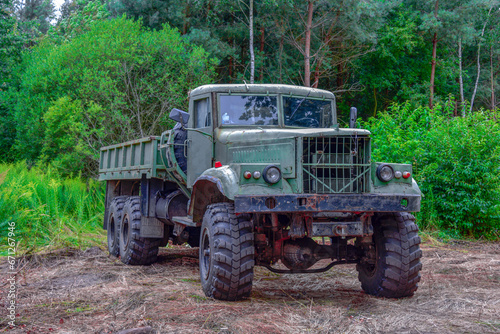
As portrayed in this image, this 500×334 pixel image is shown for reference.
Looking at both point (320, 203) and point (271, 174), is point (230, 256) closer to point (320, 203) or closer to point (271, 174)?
point (271, 174)

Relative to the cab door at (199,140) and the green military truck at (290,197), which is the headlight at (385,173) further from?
the cab door at (199,140)

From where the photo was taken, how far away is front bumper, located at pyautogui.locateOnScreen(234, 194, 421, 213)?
18.4ft

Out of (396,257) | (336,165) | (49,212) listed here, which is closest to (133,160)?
(49,212)

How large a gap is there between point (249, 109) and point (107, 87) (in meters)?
13.9

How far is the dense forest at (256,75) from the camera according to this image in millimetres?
13016

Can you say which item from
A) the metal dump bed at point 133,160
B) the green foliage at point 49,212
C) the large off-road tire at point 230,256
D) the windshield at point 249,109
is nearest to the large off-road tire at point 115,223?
the metal dump bed at point 133,160

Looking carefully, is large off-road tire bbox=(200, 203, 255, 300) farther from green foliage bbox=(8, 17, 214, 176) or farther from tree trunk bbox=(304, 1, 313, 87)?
tree trunk bbox=(304, 1, 313, 87)

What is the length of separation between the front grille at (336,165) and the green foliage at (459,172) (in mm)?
7167

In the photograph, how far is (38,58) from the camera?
80.7ft

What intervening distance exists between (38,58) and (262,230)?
69.9 feet

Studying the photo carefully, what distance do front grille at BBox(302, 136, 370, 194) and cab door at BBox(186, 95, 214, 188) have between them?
181cm

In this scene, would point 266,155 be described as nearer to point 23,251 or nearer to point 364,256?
point 364,256

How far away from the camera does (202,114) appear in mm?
7863

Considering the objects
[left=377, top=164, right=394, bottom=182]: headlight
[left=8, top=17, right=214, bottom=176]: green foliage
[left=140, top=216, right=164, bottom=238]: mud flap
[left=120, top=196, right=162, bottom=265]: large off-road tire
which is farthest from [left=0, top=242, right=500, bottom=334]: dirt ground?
[left=8, top=17, right=214, bottom=176]: green foliage
